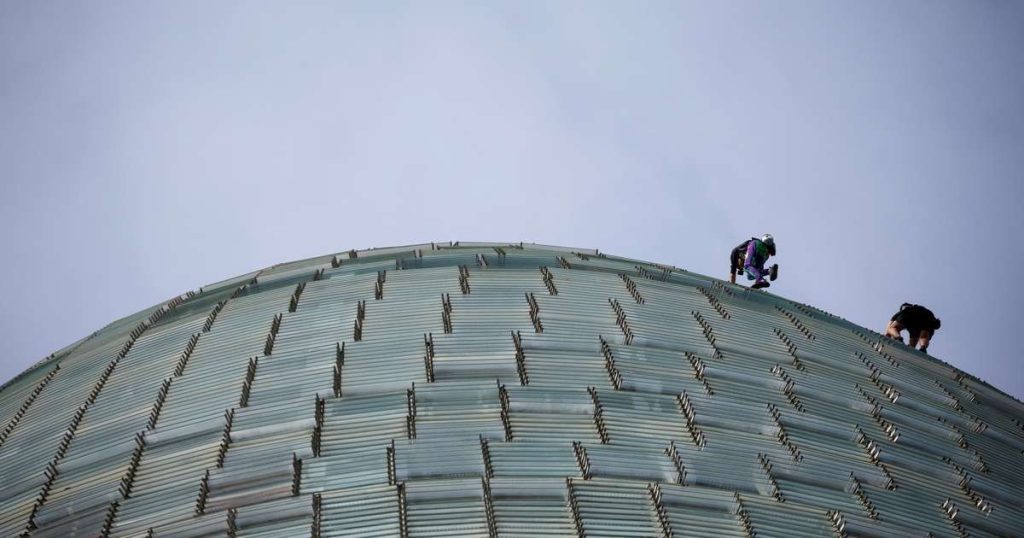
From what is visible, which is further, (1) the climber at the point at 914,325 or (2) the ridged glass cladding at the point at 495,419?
(1) the climber at the point at 914,325

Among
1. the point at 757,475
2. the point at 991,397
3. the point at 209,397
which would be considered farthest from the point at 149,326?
the point at 991,397

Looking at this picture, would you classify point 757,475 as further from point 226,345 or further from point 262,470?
point 226,345

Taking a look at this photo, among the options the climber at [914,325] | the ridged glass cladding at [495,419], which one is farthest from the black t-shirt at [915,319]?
the ridged glass cladding at [495,419]

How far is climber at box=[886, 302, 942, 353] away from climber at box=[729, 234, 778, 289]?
4373mm

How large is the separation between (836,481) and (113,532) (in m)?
15.5

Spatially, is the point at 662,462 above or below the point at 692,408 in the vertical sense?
below

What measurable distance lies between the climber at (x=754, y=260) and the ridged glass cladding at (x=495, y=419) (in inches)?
141

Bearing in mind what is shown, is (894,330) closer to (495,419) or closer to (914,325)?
(914,325)

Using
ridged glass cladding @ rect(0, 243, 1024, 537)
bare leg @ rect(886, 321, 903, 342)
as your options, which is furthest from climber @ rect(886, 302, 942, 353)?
ridged glass cladding @ rect(0, 243, 1024, 537)

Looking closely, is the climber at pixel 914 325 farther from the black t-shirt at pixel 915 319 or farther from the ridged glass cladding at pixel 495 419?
the ridged glass cladding at pixel 495 419

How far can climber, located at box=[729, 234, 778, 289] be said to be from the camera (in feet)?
161

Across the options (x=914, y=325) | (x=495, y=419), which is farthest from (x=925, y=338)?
(x=495, y=419)

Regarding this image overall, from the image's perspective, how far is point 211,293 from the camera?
151 ft

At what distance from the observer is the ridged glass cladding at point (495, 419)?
3128 centimetres
